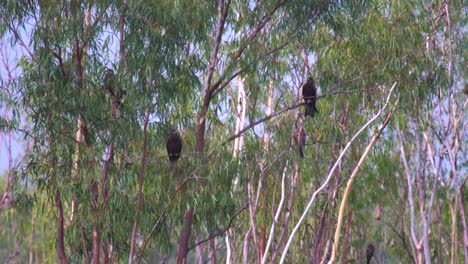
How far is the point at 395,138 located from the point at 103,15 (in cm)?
686

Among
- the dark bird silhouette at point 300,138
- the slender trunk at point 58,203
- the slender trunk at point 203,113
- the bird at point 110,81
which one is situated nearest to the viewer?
the slender trunk at point 58,203

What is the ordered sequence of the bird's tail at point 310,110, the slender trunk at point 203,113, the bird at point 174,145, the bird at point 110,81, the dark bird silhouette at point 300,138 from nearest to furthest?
the bird at point 174,145 → the bird at point 110,81 → the slender trunk at point 203,113 → the bird's tail at point 310,110 → the dark bird silhouette at point 300,138

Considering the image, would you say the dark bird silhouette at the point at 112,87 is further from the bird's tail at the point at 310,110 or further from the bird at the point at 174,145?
the bird's tail at the point at 310,110

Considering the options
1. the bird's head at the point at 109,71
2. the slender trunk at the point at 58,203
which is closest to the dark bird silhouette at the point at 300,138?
the bird's head at the point at 109,71

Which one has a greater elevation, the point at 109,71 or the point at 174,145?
the point at 109,71

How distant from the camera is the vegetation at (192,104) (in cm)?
993

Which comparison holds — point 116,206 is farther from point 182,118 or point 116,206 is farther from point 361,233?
point 361,233

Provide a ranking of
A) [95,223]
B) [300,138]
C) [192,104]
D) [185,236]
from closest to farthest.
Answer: [95,223]
[185,236]
[300,138]
[192,104]

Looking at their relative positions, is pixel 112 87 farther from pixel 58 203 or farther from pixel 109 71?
pixel 58 203

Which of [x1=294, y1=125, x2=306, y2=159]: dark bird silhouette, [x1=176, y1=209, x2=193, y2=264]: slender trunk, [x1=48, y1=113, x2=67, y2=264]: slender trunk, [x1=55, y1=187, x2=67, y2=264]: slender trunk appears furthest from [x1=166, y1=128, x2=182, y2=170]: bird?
[x1=294, y1=125, x2=306, y2=159]: dark bird silhouette

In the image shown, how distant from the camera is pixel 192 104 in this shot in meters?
12.1

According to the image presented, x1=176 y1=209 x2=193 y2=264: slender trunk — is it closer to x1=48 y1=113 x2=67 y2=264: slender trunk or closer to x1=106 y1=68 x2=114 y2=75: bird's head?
x1=48 y1=113 x2=67 y2=264: slender trunk

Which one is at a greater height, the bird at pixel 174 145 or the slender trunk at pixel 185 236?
the bird at pixel 174 145

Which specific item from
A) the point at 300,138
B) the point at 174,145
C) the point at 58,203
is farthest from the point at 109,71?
the point at 300,138
